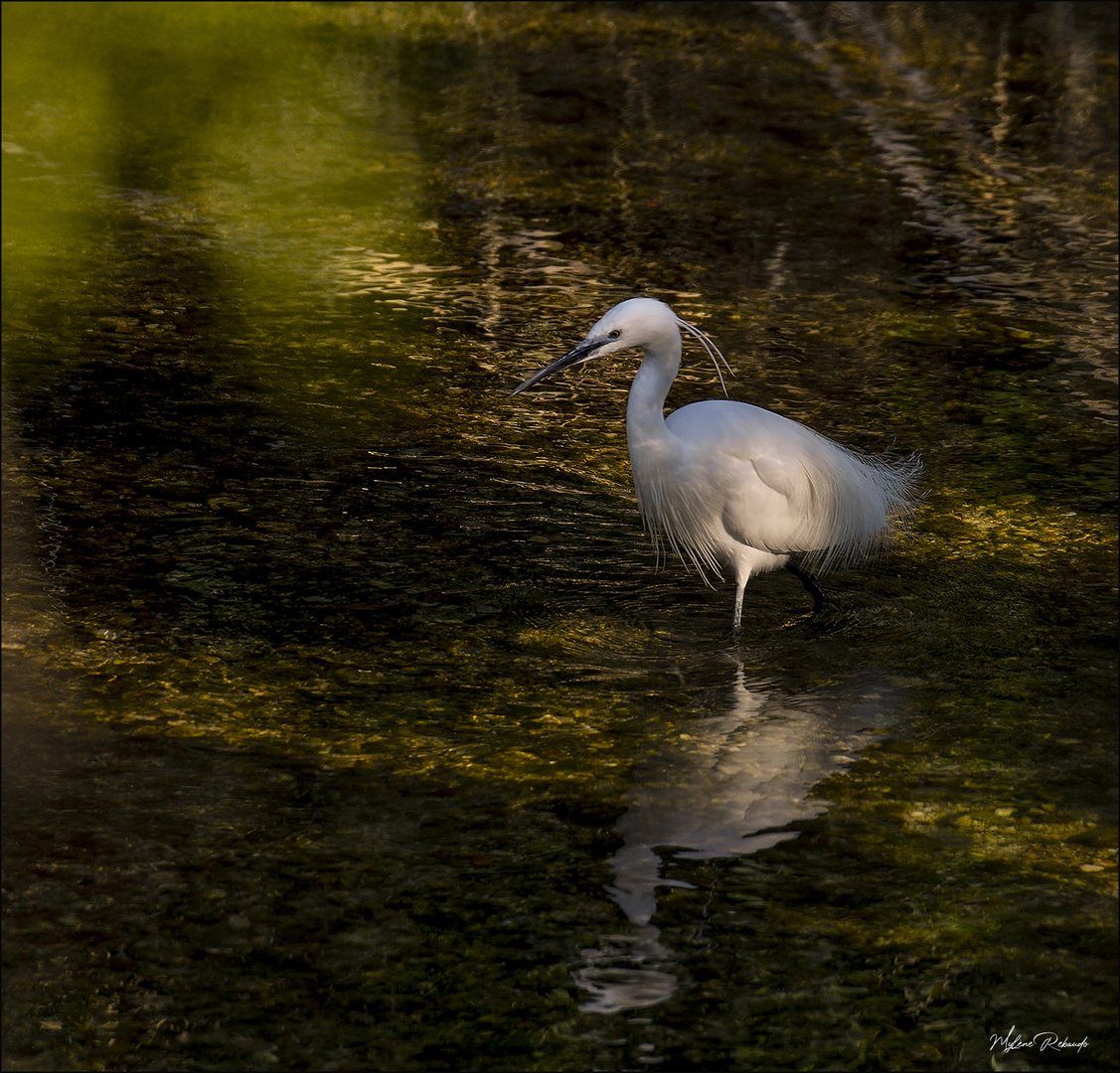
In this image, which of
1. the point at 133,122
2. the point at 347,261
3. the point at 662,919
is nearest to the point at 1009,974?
the point at 662,919

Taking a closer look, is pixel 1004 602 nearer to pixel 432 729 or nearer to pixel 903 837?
pixel 903 837

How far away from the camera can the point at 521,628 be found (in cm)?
506

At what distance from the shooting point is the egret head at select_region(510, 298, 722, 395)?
15.4 feet

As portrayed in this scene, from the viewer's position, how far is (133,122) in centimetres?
1113

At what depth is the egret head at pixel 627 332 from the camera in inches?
185

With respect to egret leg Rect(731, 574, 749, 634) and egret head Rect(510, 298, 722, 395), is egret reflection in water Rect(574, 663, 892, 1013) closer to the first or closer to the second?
egret leg Rect(731, 574, 749, 634)

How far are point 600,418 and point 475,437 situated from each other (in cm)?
69

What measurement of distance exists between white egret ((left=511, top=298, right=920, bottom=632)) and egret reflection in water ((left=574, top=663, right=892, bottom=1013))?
0.55 metres
